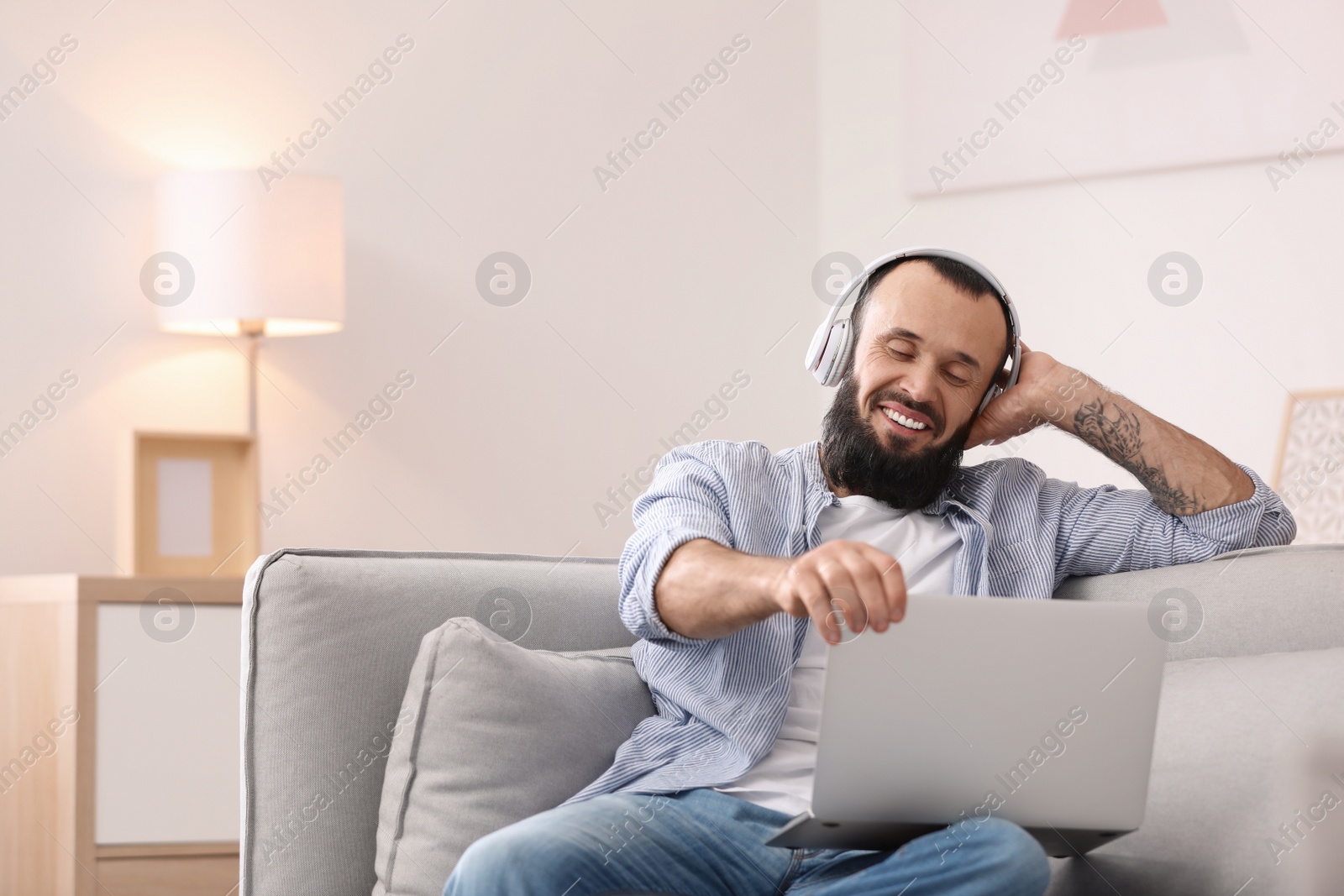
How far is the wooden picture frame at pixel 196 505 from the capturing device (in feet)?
8.27

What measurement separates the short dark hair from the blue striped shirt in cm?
18

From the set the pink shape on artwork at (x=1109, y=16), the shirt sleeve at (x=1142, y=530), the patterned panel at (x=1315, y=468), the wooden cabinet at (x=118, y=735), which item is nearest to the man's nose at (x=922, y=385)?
the shirt sleeve at (x=1142, y=530)

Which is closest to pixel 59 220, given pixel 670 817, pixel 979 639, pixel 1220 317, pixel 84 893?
pixel 84 893

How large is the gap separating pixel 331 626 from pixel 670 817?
409 millimetres

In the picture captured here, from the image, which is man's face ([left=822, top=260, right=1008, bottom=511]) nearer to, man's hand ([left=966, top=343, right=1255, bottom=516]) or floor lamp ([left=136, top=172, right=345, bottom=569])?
man's hand ([left=966, top=343, right=1255, bottom=516])

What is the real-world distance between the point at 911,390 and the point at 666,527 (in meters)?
0.43

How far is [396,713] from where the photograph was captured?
1.39 metres

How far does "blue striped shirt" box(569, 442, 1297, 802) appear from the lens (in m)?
1.39

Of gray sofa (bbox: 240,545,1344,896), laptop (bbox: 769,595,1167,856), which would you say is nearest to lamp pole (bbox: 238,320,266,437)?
gray sofa (bbox: 240,545,1344,896)

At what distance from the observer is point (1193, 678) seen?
4.70ft

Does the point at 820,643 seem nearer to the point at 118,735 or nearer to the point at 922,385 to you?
the point at 922,385

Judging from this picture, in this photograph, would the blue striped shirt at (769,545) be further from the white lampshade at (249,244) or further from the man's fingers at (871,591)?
the white lampshade at (249,244)

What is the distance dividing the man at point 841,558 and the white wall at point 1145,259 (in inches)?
49.2

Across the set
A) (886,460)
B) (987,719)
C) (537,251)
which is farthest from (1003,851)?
(537,251)
